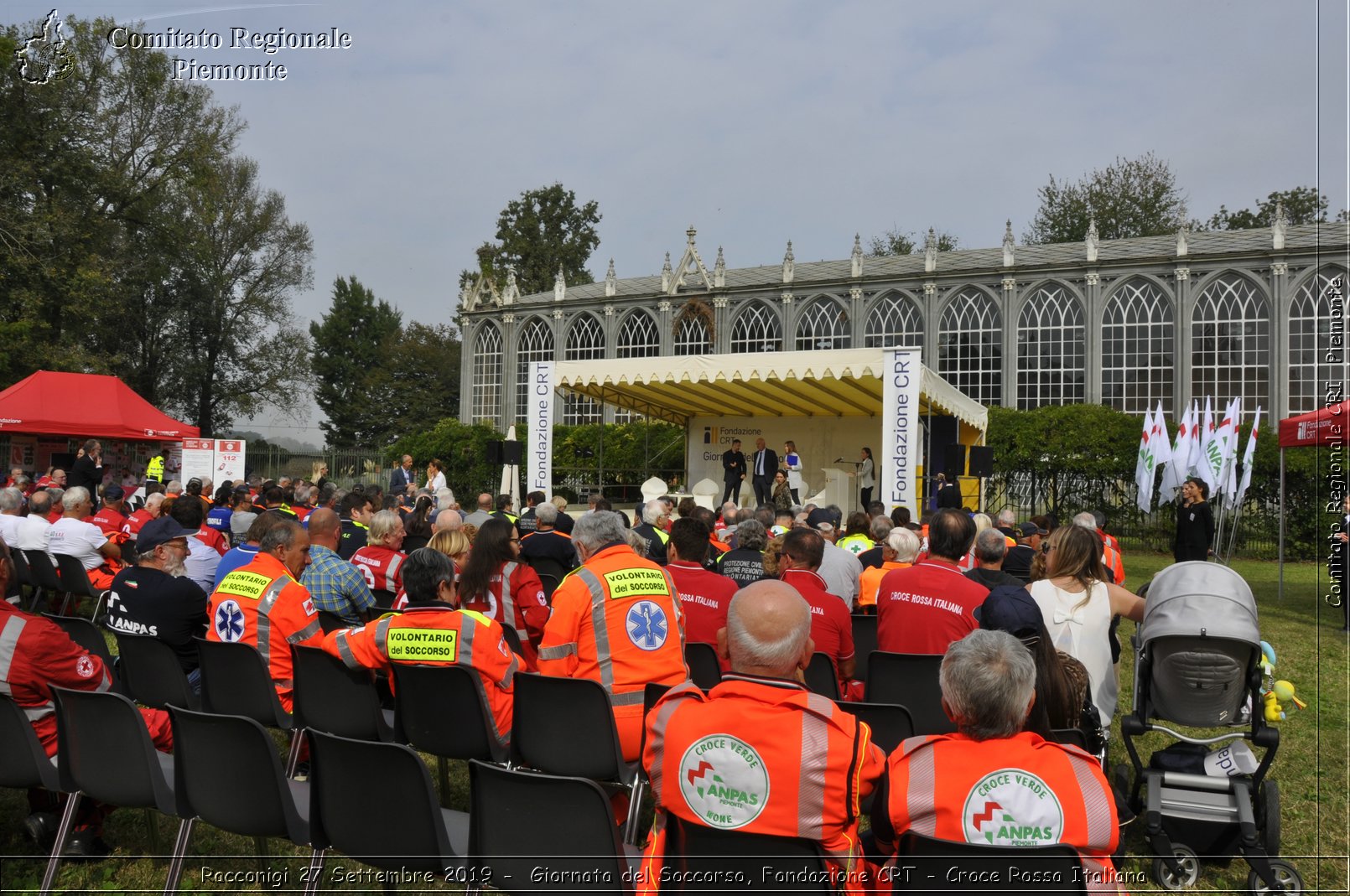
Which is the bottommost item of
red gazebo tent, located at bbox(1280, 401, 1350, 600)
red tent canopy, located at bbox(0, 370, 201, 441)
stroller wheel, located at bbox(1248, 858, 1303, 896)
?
stroller wheel, located at bbox(1248, 858, 1303, 896)

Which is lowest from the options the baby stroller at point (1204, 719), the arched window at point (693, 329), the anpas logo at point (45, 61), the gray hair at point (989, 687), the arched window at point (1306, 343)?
the baby stroller at point (1204, 719)

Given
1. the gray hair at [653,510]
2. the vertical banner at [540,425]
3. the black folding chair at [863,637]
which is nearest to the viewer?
the black folding chair at [863,637]

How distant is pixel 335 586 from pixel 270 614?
0.69 meters

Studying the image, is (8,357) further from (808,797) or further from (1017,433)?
(808,797)

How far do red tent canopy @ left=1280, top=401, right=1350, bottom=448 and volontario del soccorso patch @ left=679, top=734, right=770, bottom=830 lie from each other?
8.17 meters

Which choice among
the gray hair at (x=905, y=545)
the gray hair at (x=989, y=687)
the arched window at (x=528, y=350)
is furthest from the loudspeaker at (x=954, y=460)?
the arched window at (x=528, y=350)

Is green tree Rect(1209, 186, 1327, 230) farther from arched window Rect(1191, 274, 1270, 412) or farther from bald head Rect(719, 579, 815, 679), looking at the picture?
bald head Rect(719, 579, 815, 679)

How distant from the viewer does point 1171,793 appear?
3678 millimetres

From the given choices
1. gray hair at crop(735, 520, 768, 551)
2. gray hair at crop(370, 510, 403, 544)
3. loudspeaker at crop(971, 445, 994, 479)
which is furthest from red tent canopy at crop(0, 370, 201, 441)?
gray hair at crop(735, 520, 768, 551)

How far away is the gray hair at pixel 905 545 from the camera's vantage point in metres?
5.49

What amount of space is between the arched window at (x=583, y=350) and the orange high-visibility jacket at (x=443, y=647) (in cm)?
2995

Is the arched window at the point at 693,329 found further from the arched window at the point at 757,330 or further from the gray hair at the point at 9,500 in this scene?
→ the gray hair at the point at 9,500

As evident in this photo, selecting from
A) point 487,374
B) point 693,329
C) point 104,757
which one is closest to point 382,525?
point 104,757

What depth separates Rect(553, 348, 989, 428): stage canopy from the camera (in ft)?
48.3
